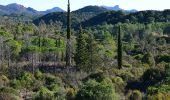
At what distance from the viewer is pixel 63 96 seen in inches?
1180

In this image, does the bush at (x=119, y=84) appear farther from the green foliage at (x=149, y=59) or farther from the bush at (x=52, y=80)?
the green foliage at (x=149, y=59)

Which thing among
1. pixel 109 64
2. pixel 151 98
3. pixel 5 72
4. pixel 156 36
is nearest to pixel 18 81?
pixel 5 72

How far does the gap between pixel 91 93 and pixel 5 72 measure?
20479mm

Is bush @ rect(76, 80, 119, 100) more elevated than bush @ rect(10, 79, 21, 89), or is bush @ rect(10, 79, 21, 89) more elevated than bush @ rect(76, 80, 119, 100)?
bush @ rect(76, 80, 119, 100)

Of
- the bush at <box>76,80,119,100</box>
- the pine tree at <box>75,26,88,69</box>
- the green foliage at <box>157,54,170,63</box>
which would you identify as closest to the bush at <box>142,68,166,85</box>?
the pine tree at <box>75,26,88,69</box>

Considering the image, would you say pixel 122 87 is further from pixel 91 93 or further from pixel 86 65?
pixel 86 65

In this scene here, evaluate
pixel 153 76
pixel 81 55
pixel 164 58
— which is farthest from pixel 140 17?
pixel 153 76

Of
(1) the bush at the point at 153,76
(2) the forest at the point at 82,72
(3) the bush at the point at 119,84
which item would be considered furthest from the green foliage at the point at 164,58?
(3) the bush at the point at 119,84

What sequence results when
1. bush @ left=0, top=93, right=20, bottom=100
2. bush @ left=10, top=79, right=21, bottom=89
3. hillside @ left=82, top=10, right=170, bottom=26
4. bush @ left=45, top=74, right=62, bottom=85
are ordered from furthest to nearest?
hillside @ left=82, top=10, right=170, bottom=26 → bush @ left=45, top=74, right=62, bottom=85 → bush @ left=10, top=79, right=21, bottom=89 → bush @ left=0, top=93, right=20, bottom=100

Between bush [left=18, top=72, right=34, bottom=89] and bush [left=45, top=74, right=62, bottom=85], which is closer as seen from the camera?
bush [left=18, top=72, right=34, bottom=89]

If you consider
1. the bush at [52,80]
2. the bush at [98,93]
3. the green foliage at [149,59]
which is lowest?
the bush at [52,80]

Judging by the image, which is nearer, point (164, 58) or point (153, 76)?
point (153, 76)

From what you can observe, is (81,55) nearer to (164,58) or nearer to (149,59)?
(149,59)

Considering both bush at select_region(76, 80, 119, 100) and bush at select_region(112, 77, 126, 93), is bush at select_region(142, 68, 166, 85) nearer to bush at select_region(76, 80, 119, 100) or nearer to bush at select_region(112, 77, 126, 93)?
bush at select_region(112, 77, 126, 93)
